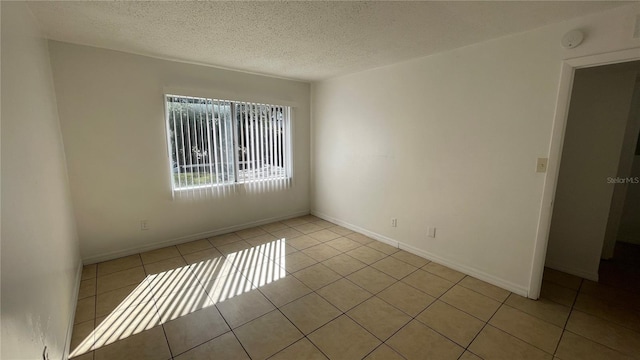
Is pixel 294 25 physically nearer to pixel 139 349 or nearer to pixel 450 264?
pixel 139 349

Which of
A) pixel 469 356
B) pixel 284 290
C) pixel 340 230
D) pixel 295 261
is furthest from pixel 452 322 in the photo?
pixel 340 230

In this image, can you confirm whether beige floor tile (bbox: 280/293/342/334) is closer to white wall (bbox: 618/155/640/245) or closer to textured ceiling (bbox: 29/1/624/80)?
textured ceiling (bbox: 29/1/624/80)

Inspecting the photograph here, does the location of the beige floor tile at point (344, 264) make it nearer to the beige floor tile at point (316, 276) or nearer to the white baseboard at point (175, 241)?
the beige floor tile at point (316, 276)

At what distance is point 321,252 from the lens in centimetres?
340

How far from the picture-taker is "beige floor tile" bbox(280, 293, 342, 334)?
2.11 m

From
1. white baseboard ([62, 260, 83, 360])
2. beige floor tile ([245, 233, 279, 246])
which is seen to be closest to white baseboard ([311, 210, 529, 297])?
beige floor tile ([245, 233, 279, 246])

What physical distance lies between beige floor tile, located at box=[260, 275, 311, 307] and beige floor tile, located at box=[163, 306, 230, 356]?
47cm

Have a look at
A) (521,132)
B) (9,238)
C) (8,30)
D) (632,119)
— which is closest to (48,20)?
(8,30)

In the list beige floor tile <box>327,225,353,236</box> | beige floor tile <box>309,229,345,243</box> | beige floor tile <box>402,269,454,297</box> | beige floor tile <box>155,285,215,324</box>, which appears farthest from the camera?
beige floor tile <box>327,225,353,236</box>

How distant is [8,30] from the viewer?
1360 mm

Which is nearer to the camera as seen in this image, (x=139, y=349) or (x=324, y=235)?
(x=139, y=349)

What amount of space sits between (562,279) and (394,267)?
1715mm

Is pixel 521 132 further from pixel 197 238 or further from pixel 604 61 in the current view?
pixel 197 238

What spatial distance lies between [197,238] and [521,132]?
402cm
